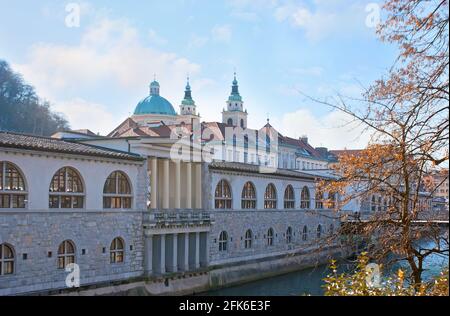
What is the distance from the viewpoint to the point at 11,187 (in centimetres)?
2345

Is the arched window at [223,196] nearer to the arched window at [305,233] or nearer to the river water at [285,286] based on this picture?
the river water at [285,286]

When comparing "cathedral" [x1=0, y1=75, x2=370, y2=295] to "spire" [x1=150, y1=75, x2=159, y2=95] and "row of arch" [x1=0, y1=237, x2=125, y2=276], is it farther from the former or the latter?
"spire" [x1=150, y1=75, x2=159, y2=95]

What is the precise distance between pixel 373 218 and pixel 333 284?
4.21 metres

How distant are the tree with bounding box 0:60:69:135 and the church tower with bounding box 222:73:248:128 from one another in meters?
24.2

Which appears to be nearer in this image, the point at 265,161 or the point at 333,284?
the point at 333,284

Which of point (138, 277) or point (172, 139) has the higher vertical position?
point (172, 139)

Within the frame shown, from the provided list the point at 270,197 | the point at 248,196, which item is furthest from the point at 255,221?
the point at 270,197

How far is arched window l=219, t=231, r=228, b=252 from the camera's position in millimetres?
37528

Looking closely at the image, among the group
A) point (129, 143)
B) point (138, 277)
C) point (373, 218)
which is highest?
point (129, 143)

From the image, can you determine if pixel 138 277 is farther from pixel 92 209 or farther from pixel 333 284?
pixel 333 284

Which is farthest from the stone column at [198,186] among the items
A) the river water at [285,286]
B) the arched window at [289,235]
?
the arched window at [289,235]

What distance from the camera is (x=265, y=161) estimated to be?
71000 millimetres

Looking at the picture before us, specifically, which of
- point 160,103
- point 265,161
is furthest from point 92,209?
point 160,103

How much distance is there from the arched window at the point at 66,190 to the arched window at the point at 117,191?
1.73 meters
